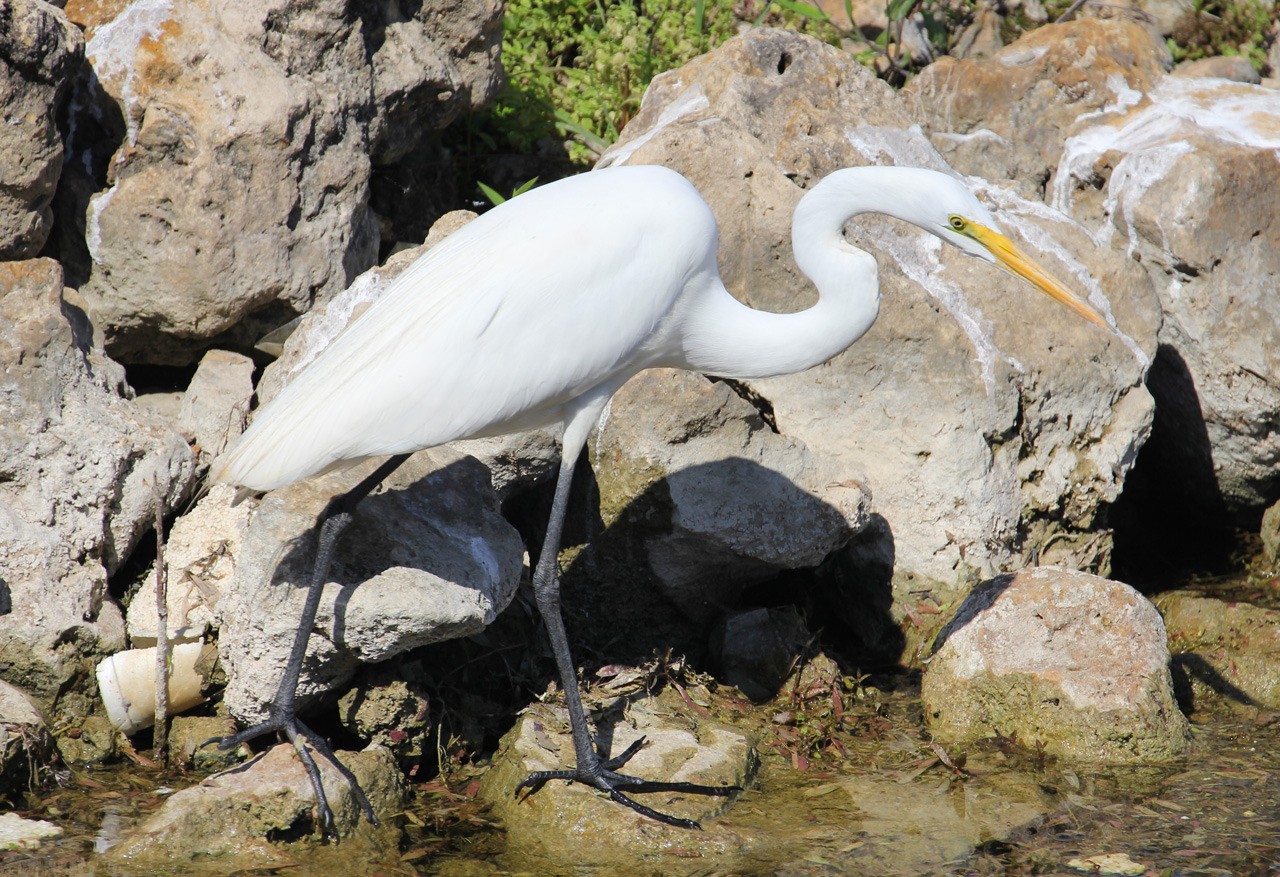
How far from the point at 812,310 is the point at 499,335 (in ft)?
3.18

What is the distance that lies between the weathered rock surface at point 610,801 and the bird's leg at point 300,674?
428 millimetres

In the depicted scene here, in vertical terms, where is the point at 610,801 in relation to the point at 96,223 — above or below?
below

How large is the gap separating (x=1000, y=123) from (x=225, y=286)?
382 cm

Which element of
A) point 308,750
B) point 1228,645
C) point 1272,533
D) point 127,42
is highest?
point 127,42

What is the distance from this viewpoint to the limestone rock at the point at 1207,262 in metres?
5.22

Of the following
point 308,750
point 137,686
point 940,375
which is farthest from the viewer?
point 940,375

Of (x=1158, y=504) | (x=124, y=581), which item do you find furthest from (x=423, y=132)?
(x=1158, y=504)

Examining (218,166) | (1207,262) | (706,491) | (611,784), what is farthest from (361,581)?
(1207,262)

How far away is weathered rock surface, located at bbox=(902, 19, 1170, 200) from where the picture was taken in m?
5.98

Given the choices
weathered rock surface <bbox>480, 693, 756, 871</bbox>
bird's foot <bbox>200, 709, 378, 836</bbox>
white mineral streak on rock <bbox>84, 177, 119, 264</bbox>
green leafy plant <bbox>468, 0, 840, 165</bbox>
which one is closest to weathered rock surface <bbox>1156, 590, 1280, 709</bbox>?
weathered rock surface <bbox>480, 693, 756, 871</bbox>

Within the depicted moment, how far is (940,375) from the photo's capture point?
4625 millimetres

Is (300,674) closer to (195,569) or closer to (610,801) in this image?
(195,569)

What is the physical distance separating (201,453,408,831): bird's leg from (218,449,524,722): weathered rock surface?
7 cm

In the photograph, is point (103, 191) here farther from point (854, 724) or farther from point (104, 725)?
point (854, 724)
